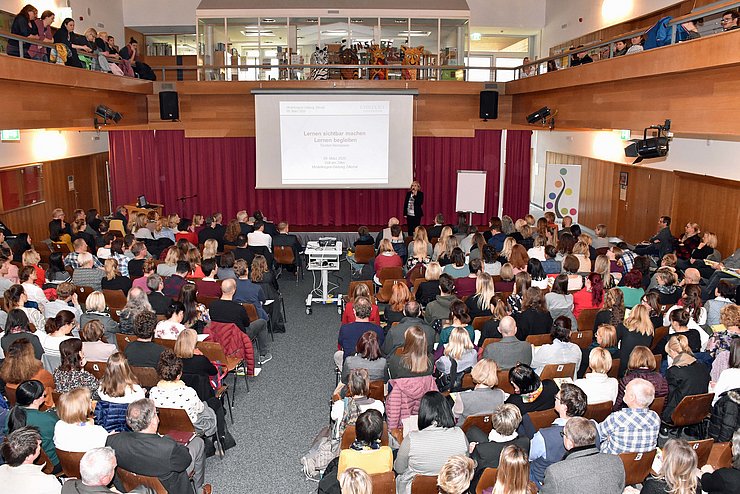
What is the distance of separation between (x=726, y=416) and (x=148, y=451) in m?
4.75

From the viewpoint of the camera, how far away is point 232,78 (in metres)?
16.4

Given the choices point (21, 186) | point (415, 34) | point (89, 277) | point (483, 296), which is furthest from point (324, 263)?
point (415, 34)

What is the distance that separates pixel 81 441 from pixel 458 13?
15452 mm

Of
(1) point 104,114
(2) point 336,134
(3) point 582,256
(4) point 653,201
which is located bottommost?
(3) point 582,256

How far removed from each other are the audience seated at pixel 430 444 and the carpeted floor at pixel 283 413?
1.43 meters

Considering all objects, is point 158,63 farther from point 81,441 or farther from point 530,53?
point 81,441

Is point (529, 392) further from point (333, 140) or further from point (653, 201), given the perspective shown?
point (333, 140)

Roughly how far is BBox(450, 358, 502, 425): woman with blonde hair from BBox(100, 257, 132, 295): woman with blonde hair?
17.1 feet

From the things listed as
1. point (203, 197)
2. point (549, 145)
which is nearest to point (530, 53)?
point (549, 145)

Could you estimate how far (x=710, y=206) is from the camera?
12242 millimetres

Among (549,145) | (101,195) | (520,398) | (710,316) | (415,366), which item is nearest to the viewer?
(520,398)

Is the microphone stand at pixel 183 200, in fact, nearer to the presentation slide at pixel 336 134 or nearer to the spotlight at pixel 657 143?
the presentation slide at pixel 336 134

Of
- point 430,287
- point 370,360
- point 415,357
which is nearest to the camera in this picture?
point 415,357

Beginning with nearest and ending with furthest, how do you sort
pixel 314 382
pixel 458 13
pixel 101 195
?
pixel 314 382, pixel 458 13, pixel 101 195
